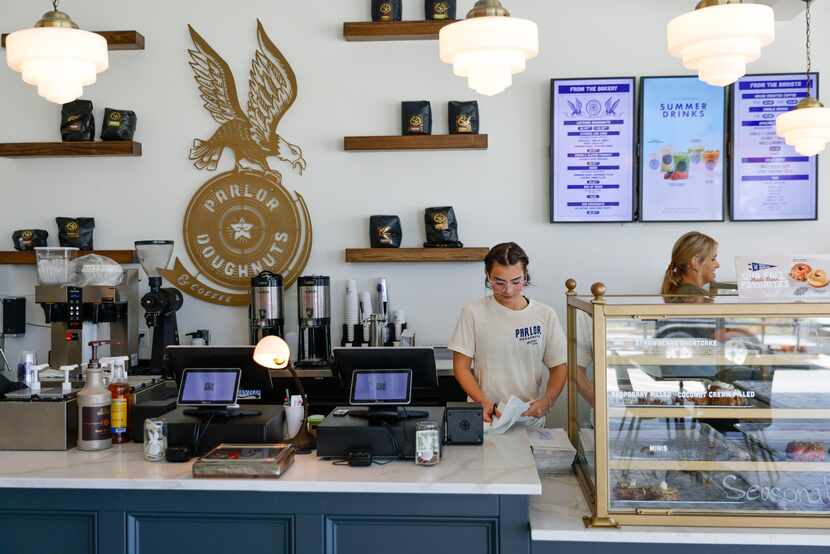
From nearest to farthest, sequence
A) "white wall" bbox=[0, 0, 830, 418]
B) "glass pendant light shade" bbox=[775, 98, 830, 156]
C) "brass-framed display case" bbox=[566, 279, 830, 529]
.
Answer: "brass-framed display case" bbox=[566, 279, 830, 529] < "glass pendant light shade" bbox=[775, 98, 830, 156] < "white wall" bbox=[0, 0, 830, 418]

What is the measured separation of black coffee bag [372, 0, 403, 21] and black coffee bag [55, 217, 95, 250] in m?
1.96

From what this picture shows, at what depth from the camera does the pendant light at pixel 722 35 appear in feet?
6.73

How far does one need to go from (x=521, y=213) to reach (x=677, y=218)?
816mm

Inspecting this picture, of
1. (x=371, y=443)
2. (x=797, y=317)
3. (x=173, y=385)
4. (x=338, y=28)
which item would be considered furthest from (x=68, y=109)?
(x=797, y=317)

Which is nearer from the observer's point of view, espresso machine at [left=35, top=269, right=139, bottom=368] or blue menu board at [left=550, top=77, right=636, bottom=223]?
espresso machine at [left=35, top=269, right=139, bottom=368]

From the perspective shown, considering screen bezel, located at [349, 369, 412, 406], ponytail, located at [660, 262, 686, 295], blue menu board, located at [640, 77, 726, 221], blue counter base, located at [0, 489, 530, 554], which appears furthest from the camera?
blue menu board, located at [640, 77, 726, 221]

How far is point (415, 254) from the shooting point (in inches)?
167

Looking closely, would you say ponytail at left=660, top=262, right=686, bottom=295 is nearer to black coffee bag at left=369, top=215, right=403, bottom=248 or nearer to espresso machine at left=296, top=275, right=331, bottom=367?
black coffee bag at left=369, top=215, right=403, bottom=248

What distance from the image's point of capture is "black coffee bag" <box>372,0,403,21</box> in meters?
4.25

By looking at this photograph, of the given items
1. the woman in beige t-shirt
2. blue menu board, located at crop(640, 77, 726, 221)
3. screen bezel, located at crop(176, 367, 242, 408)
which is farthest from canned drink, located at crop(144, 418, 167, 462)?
blue menu board, located at crop(640, 77, 726, 221)

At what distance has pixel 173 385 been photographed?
3207mm

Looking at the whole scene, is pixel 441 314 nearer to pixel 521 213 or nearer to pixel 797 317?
pixel 521 213

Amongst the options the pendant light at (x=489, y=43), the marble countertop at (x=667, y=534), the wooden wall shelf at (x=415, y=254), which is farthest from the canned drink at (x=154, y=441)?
the wooden wall shelf at (x=415, y=254)

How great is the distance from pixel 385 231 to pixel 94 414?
1983 millimetres
